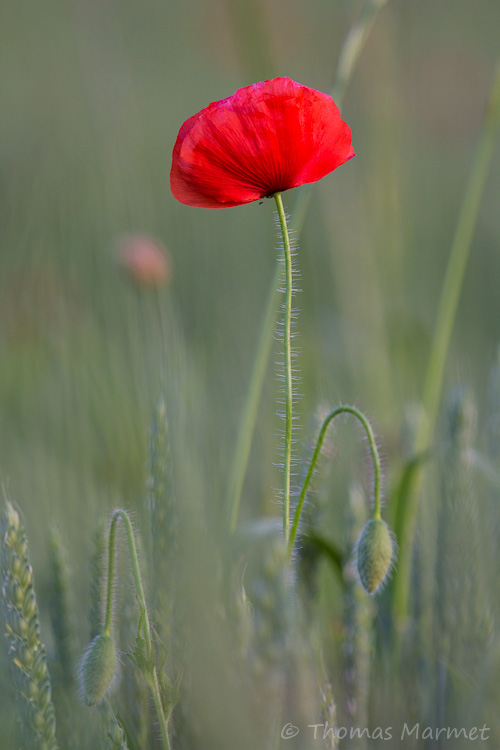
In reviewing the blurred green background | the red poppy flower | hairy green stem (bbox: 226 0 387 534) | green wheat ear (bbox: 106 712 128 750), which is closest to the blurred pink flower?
the blurred green background

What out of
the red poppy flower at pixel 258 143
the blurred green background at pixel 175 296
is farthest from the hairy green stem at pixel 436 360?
the red poppy flower at pixel 258 143

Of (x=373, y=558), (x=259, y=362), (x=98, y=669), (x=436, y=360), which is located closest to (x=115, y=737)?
(x=98, y=669)

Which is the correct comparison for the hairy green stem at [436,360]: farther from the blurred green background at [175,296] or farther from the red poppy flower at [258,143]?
the red poppy flower at [258,143]

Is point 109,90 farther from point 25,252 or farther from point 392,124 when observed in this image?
point 392,124

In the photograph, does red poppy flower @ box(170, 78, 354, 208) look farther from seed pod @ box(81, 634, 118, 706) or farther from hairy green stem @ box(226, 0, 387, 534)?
seed pod @ box(81, 634, 118, 706)

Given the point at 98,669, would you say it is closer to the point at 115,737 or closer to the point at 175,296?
the point at 115,737

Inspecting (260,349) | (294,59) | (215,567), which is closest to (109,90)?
(260,349)
